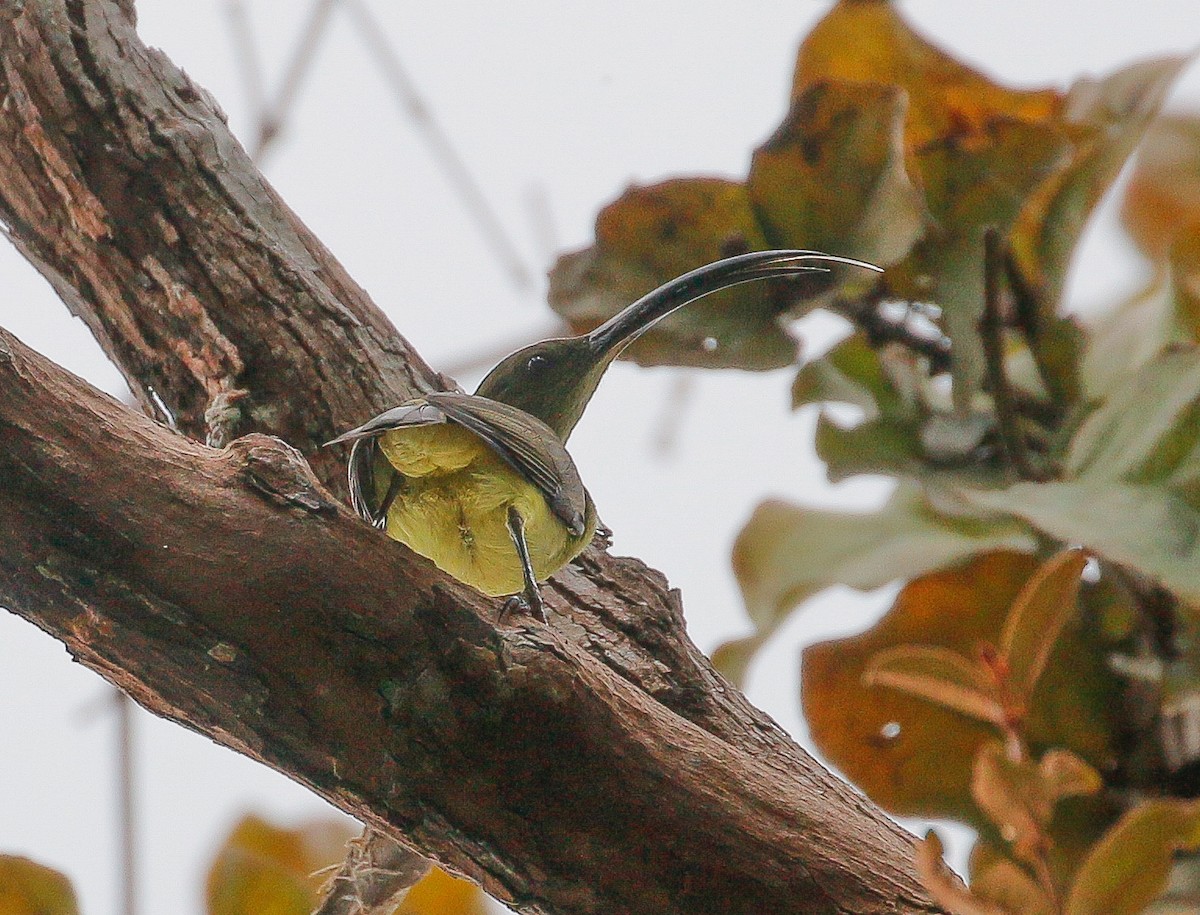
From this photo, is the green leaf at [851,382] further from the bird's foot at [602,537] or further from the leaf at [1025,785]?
the leaf at [1025,785]

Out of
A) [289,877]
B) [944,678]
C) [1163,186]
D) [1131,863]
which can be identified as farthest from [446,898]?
[1163,186]

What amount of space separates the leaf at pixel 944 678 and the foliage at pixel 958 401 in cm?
51

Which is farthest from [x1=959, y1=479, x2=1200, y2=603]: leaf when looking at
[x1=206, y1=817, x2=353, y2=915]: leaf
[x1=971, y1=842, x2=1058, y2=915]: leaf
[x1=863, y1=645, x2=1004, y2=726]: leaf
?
[x1=206, y1=817, x2=353, y2=915]: leaf

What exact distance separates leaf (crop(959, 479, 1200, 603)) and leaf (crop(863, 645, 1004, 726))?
500 mm

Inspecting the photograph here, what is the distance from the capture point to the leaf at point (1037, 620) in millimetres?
1096

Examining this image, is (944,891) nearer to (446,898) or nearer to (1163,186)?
(446,898)

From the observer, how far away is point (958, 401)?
1.92 metres

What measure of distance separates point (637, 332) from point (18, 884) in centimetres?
85

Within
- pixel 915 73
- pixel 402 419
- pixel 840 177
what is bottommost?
pixel 402 419

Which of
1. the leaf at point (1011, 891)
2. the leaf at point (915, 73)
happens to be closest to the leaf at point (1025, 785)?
the leaf at point (1011, 891)

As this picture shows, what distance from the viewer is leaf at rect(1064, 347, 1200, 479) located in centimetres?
173

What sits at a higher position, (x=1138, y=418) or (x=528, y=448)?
(x=1138, y=418)

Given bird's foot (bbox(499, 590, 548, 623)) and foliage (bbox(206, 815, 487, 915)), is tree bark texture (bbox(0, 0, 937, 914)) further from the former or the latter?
foliage (bbox(206, 815, 487, 915))

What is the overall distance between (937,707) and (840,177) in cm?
73
